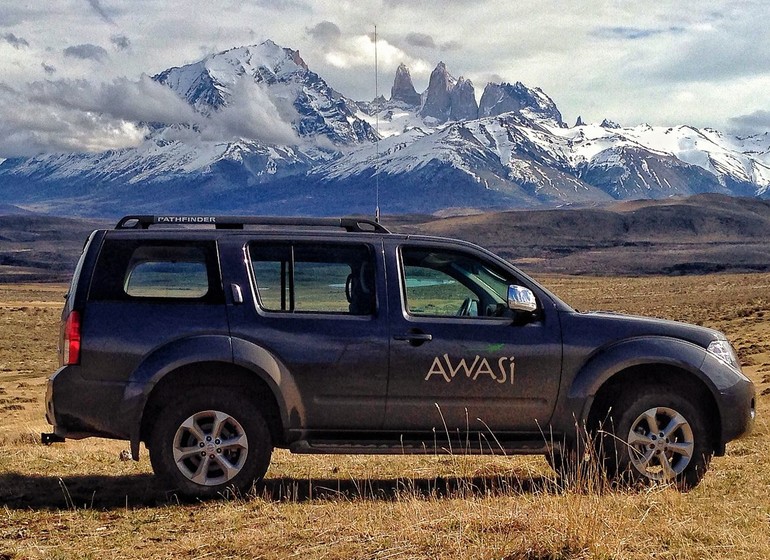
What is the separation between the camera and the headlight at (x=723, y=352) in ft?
24.1

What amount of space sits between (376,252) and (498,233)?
626 feet

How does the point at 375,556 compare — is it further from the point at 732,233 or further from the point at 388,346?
the point at 732,233

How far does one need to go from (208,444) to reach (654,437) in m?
3.27

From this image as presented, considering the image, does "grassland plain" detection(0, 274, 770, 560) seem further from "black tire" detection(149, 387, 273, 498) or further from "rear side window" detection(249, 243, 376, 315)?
"rear side window" detection(249, 243, 376, 315)

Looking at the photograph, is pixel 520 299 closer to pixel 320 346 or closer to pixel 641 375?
pixel 641 375

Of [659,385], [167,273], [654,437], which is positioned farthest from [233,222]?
[654,437]

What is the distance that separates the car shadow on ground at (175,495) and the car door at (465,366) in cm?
50

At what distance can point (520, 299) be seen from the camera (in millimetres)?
6926

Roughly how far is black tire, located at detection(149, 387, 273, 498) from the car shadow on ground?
0.48 ft

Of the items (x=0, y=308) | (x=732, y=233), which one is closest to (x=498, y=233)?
(x=732, y=233)

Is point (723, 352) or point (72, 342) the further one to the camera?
point (723, 352)

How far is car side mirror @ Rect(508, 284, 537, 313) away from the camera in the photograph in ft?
22.6

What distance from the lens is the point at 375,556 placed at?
5285 millimetres

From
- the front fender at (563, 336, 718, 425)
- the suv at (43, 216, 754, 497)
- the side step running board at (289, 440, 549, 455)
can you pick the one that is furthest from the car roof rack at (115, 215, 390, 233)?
the front fender at (563, 336, 718, 425)
